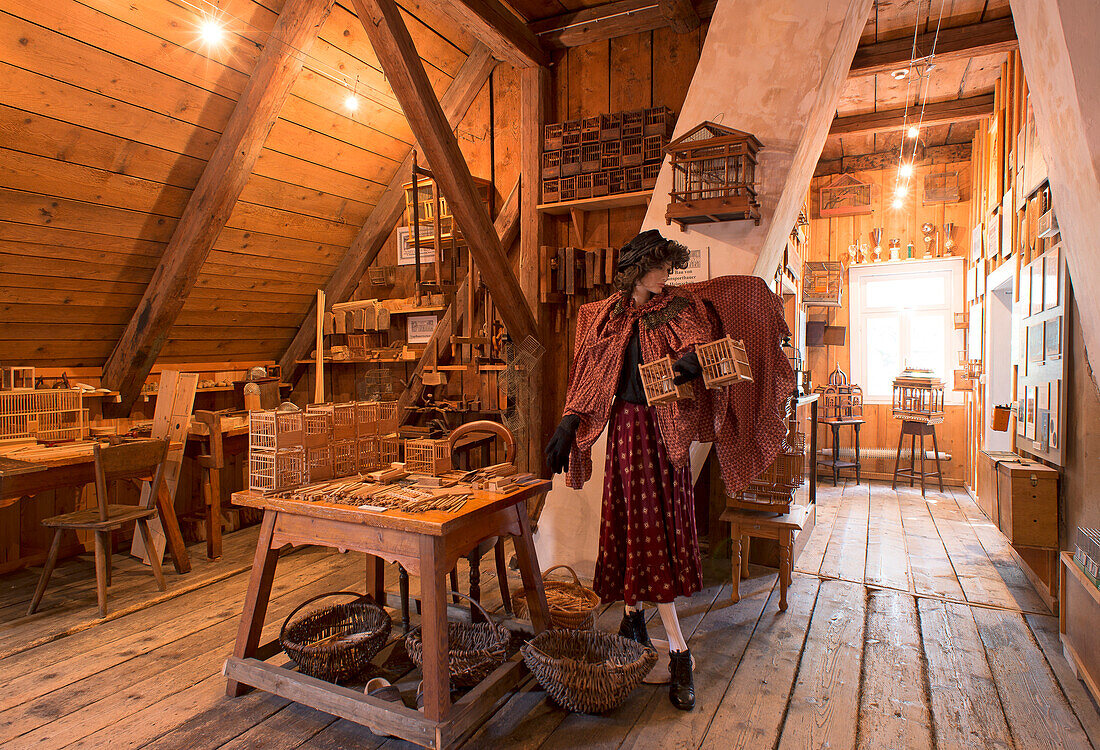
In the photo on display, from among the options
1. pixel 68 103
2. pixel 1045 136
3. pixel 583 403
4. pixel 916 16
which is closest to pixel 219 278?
pixel 68 103

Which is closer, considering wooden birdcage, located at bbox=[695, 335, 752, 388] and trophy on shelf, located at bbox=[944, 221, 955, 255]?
wooden birdcage, located at bbox=[695, 335, 752, 388]

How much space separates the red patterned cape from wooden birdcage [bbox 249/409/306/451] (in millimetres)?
1061

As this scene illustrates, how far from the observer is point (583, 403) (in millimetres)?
2666

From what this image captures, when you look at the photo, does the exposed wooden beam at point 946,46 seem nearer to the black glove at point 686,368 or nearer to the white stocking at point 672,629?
the black glove at point 686,368

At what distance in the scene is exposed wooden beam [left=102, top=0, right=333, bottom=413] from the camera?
12.5ft

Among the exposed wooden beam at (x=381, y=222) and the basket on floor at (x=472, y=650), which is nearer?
the basket on floor at (x=472, y=650)

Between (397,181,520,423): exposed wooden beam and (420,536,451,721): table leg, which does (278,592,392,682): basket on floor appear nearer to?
(420,536,451,721): table leg

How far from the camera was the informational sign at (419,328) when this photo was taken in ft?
17.4

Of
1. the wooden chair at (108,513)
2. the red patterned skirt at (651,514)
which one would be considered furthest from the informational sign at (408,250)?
the red patterned skirt at (651,514)

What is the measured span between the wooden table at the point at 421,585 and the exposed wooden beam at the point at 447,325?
256cm

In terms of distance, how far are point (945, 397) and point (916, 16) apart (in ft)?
13.8

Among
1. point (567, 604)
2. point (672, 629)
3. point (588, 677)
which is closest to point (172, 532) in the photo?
point (567, 604)

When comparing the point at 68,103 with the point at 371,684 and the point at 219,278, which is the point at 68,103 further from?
A: the point at 371,684

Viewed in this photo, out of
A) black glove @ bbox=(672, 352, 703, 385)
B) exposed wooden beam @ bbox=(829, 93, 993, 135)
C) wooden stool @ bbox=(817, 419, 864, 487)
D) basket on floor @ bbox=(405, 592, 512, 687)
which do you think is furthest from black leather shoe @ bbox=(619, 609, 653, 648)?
exposed wooden beam @ bbox=(829, 93, 993, 135)
